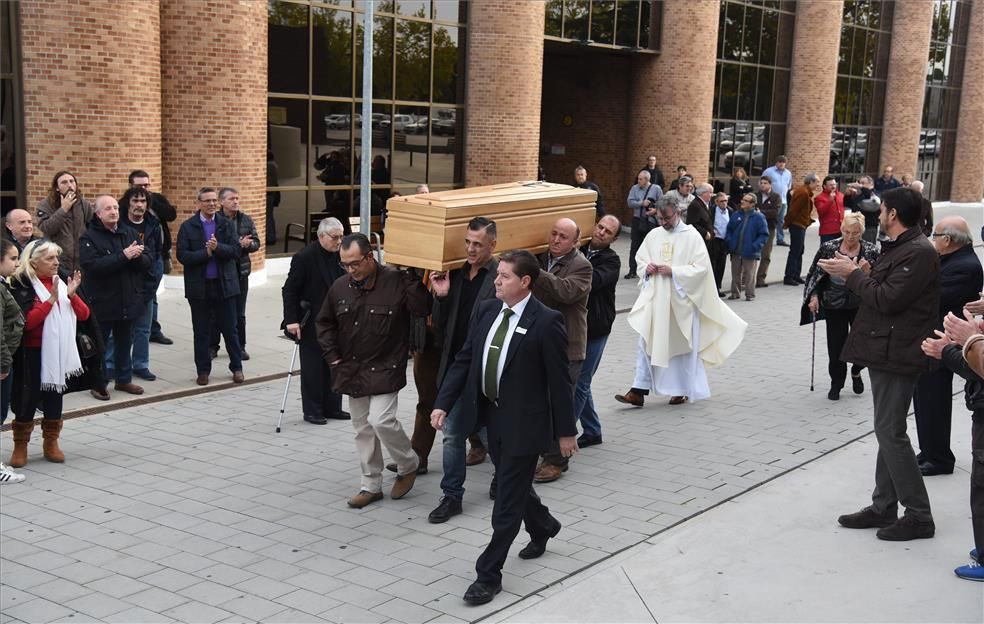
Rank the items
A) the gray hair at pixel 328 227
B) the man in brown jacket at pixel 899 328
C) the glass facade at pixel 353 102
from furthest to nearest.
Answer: the glass facade at pixel 353 102 < the gray hair at pixel 328 227 < the man in brown jacket at pixel 899 328

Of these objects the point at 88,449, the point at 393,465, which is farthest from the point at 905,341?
the point at 88,449

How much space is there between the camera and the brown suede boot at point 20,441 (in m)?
8.41

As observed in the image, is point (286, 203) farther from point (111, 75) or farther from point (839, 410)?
point (839, 410)

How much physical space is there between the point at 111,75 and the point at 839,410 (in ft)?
34.3

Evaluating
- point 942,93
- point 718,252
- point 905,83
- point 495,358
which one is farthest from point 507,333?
point 942,93

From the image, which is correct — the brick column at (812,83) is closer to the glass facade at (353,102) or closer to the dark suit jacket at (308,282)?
the glass facade at (353,102)

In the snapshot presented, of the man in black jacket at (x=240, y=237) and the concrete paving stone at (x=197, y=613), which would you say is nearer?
the concrete paving stone at (x=197, y=613)

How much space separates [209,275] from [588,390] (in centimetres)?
431

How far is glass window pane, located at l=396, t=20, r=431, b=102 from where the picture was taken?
71.6ft

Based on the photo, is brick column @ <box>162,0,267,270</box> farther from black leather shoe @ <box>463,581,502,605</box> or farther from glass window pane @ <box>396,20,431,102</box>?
black leather shoe @ <box>463,581,502,605</box>

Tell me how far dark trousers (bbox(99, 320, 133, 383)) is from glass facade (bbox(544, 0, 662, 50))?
1688 centimetres

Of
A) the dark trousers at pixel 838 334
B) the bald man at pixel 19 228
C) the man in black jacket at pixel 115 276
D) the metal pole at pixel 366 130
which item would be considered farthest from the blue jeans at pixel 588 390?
the metal pole at pixel 366 130

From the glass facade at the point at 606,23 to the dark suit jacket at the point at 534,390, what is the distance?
20600 millimetres

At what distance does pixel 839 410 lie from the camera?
10938mm
